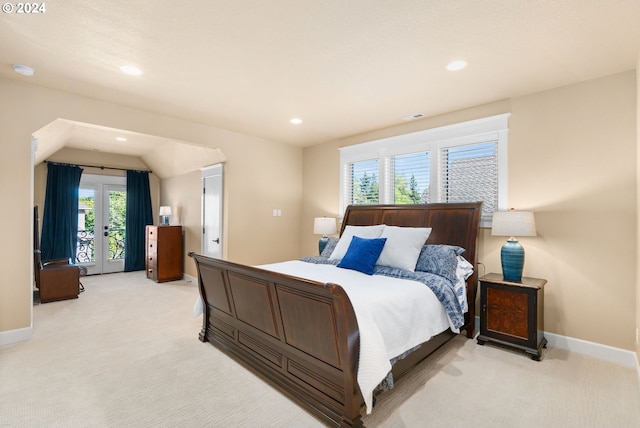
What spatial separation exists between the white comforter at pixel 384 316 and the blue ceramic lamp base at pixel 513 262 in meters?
0.84

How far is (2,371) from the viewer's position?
2.48 m

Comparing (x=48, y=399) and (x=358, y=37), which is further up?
(x=358, y=37)

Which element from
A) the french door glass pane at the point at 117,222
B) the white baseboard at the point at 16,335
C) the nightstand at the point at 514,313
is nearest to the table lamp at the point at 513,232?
the nightstand at the point at 514,313

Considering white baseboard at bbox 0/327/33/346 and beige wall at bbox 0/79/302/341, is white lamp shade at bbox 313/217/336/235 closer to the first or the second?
beige wall at bbox 0/79/302/341

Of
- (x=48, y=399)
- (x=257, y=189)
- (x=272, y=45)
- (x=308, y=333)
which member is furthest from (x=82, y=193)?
(x=308, y=333)

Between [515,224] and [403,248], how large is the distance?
108 cm

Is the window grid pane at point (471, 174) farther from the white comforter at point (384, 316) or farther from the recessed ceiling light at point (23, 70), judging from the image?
the recessed ceiling light at point (23, 70)

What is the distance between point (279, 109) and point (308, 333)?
2.77 metres

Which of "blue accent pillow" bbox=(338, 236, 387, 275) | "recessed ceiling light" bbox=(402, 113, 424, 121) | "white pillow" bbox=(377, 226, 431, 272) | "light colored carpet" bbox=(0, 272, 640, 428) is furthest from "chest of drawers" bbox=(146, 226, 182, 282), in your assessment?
"recessed ceiling light" bbox=(402, 113, 424, 121)

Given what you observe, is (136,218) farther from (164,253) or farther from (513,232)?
(513,232)

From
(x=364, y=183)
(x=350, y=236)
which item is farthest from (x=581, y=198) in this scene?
(x=364, y=183)

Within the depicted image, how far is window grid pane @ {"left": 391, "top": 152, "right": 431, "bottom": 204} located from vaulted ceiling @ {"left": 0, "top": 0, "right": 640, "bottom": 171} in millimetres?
777

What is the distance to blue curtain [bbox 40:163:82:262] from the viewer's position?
19.5ft

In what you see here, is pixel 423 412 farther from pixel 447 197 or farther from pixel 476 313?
pixel 447 197
